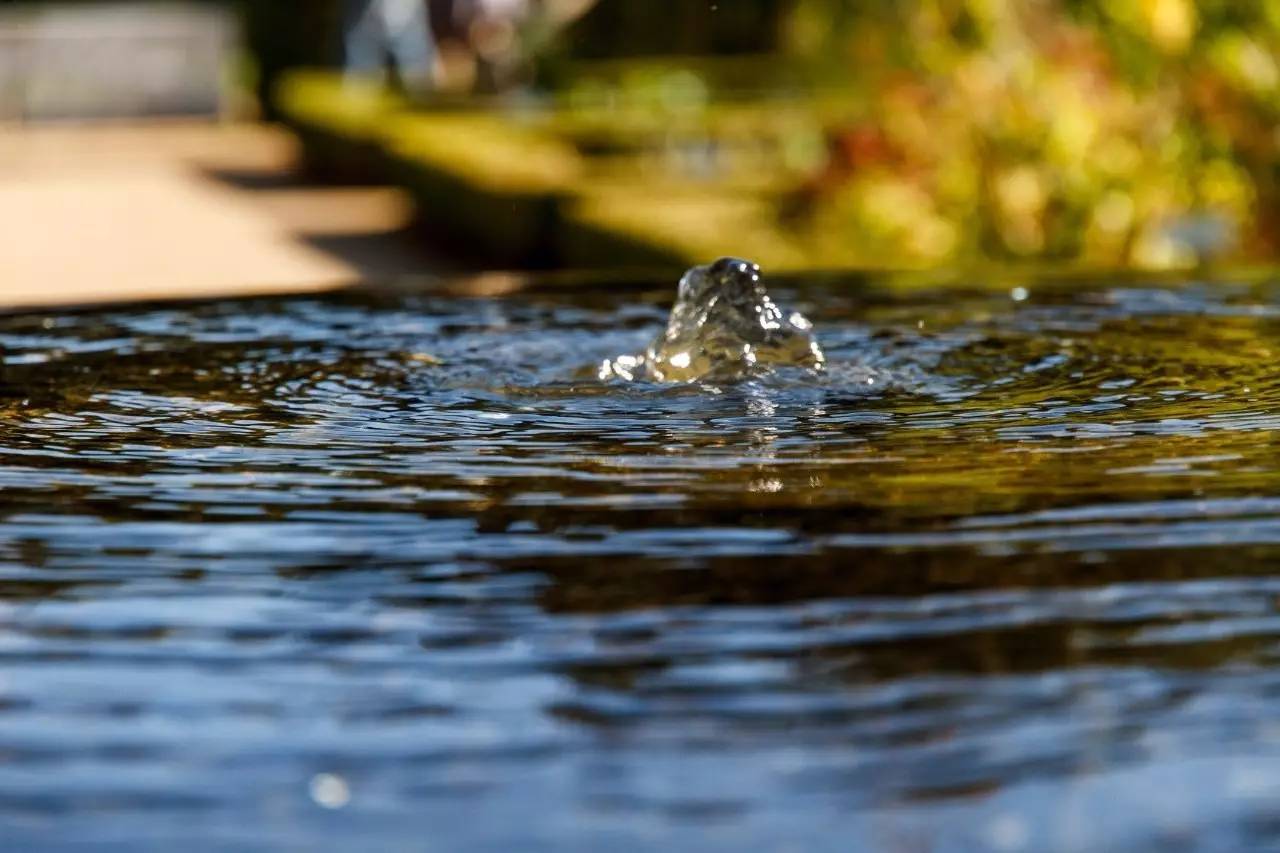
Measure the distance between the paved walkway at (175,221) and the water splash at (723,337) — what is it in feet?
18.9

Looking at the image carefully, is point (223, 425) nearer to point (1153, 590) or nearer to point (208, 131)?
point (1153, 590)

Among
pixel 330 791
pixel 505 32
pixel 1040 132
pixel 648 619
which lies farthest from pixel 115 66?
pixel 330 791

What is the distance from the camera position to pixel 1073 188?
8195 mm

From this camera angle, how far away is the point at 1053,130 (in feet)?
27.3

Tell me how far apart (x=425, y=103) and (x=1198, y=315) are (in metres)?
16.4

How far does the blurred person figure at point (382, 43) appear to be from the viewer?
22.9m

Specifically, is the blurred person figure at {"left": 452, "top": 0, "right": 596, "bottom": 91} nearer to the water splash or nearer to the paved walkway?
the paved walkway

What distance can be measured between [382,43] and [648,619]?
22.1 meters

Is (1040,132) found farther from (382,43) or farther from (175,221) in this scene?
(382,43)

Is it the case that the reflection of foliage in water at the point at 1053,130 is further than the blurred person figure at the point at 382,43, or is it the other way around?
the blurred person figure at the point at 382,43

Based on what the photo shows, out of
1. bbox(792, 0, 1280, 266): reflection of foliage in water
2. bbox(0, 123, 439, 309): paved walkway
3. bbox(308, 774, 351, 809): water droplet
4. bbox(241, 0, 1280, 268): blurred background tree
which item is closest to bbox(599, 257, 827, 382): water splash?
bbox(308, 774, 351, 809): water droplet

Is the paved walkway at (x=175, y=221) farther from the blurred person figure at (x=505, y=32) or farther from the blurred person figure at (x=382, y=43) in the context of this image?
the blurred person figure at (x=505, y=32)

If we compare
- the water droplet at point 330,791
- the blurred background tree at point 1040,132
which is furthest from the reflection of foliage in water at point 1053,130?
the water droplet at point 330,791

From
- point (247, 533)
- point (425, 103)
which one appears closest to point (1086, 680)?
point (247, 533)
